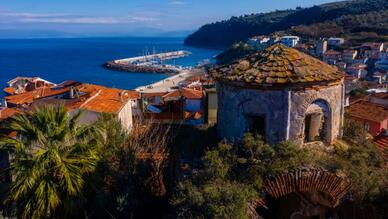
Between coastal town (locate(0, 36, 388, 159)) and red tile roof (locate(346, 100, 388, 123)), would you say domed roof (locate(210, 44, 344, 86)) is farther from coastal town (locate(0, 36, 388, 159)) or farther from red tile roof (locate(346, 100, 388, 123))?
red tile roof (locate(346, 100, 388, 123))

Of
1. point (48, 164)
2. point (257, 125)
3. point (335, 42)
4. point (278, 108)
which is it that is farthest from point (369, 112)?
point (335, 42)

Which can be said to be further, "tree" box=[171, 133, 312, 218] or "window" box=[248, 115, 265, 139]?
"window" box=[248, 115, 265, 139]

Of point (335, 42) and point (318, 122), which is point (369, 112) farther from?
point (335, 42)

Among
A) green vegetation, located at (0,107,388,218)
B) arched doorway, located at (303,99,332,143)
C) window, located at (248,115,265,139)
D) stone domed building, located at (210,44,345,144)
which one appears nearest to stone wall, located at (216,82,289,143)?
stone domed building, located at (210,44,345,144)

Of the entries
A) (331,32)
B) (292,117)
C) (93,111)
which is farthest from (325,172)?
(331,32)

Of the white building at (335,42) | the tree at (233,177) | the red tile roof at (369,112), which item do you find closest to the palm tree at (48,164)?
the tree at (233,177)

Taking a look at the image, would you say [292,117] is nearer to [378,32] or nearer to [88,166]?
[88,166]

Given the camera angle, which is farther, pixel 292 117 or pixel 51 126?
pixel 51 126
